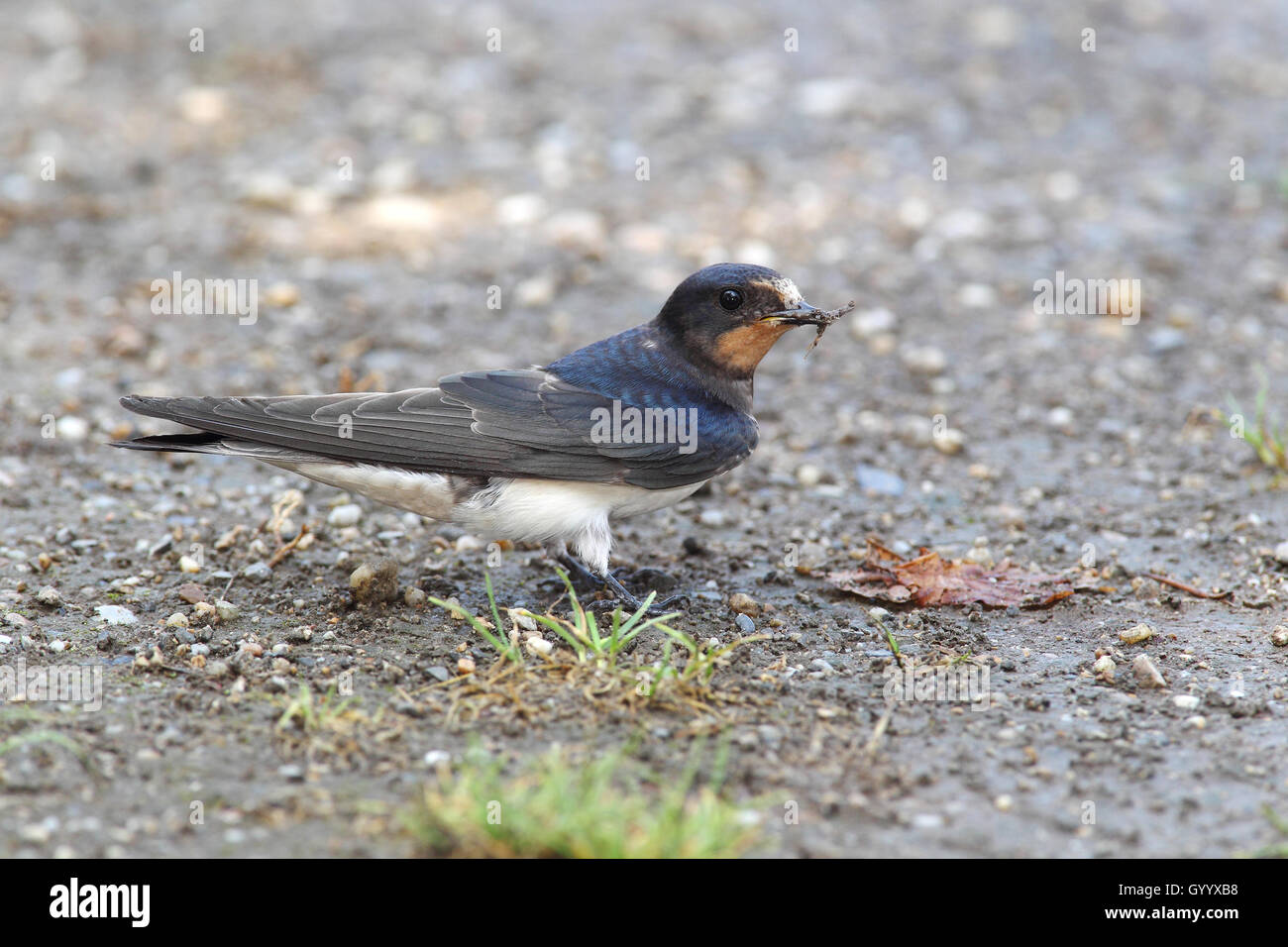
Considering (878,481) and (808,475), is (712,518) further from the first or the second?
(878,481)

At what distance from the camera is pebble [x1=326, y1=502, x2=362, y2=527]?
550cm

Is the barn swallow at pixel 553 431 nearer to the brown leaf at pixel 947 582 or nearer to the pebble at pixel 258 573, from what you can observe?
the pebble at pixel 258 573

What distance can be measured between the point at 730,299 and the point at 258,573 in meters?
2.08

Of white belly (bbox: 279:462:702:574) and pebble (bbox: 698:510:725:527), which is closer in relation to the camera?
white belly (bbox: 279:462:702:574)

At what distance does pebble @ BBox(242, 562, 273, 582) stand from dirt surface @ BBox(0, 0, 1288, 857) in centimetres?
4

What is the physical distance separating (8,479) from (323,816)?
3.05 meters

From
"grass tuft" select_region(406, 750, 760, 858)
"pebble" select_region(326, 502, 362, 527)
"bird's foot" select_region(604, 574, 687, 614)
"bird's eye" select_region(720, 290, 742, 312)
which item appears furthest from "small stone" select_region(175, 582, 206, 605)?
"bird's eye" select_region(720, 290, 742, 312)

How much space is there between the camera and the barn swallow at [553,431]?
4625mm

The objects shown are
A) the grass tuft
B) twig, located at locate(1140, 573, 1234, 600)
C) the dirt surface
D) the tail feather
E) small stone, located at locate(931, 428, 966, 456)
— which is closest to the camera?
the grass tuft

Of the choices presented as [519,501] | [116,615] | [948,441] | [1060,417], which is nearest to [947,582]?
[948,441]

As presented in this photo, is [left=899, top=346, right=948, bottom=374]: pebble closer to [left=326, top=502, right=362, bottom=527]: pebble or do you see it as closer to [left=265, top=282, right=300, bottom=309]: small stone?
[left=326, top=502, right=362, bottom=527]: pebble

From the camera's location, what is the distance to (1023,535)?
215 inches
